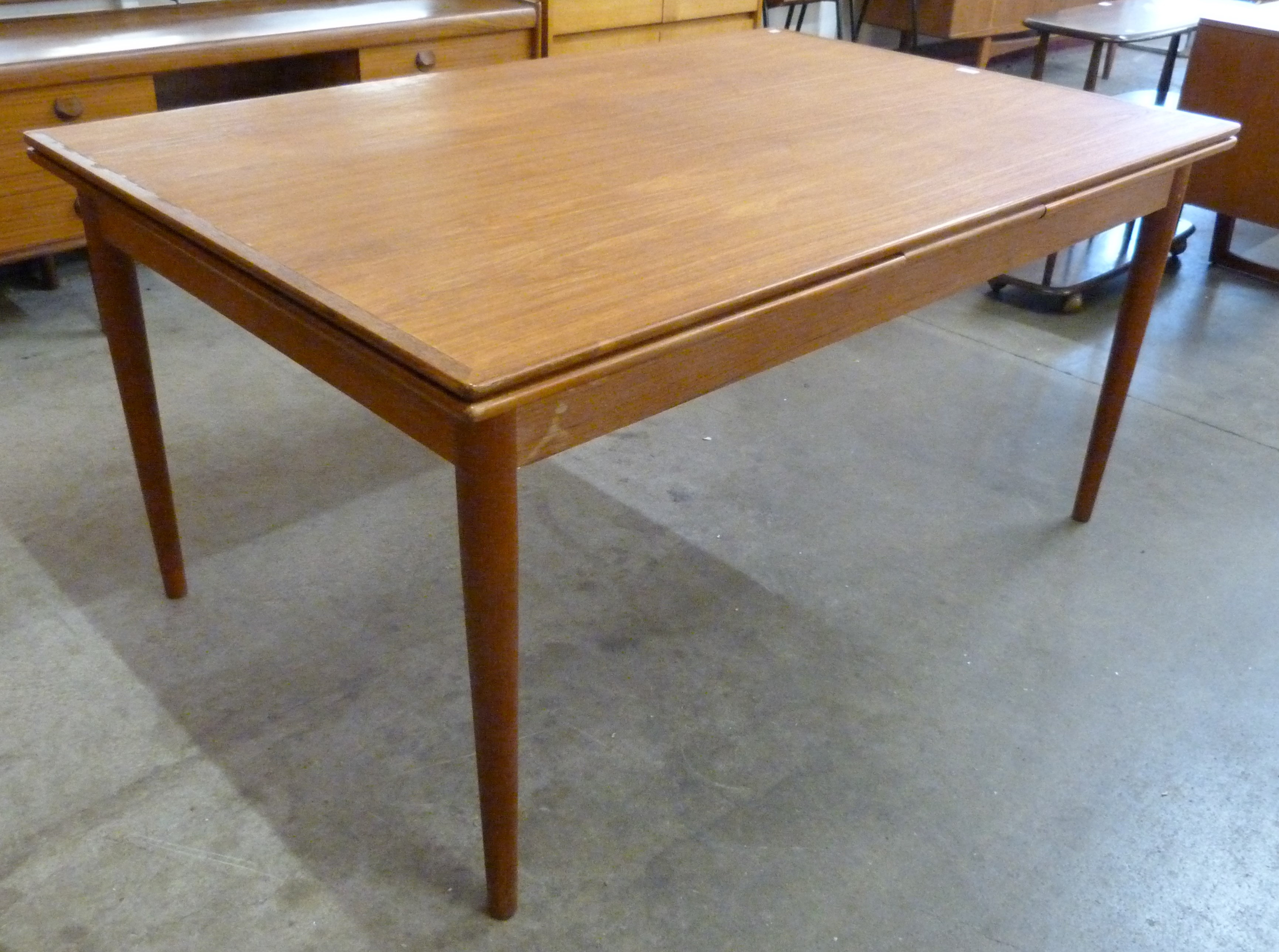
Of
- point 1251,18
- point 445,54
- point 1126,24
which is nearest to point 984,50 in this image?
point 1126,24

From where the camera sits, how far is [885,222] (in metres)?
1.30

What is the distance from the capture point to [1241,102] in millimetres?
2939

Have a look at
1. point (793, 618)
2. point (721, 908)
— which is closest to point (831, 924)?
point (721, 908)

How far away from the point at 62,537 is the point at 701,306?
1328mm

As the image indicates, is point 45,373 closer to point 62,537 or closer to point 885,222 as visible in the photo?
point 62,537

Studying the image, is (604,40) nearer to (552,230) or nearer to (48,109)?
(48,109)

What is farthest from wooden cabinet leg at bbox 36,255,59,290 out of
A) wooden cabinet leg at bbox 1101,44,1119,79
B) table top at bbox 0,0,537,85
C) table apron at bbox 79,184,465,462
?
wooden cabinet leg at bbox 1101,44,1119,79

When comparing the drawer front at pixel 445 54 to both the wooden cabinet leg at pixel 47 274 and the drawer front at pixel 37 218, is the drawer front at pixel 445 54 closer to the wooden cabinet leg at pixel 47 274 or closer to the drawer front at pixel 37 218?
the drawer front at pixel 37 218

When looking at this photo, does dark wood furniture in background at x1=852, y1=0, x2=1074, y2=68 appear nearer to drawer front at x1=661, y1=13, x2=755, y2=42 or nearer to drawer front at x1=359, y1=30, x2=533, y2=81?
drawer front at x1=661, y1=13, x2=755, y2=42

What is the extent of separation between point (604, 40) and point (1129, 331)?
6.19 feet

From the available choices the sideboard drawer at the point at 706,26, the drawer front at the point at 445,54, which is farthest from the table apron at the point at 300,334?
the sideboard drawer at the point at 706,26

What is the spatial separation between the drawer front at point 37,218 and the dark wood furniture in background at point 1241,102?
2.70m

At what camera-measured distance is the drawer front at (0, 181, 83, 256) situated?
2297mm

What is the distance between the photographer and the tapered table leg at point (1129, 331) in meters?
1.81
